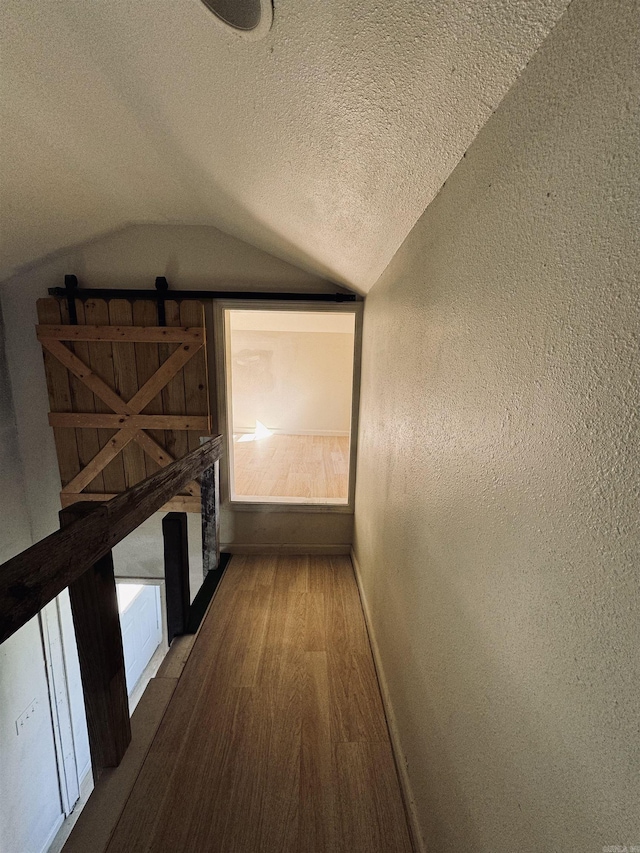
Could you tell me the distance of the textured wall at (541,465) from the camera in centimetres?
36

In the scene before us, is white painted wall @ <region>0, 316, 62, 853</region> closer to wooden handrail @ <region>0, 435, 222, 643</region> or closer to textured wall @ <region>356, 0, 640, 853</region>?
wooden handrail @ <region>0, 435, 222, 643</region>

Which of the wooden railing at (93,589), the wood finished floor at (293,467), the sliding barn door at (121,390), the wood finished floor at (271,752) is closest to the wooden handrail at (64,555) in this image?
the wooden railing at (93,589)

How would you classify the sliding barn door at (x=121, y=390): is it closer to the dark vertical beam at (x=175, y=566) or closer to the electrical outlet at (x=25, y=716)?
the dark vertical beam at (x=175, y=566)

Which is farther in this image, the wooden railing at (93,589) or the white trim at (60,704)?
the white trim at (60,704)

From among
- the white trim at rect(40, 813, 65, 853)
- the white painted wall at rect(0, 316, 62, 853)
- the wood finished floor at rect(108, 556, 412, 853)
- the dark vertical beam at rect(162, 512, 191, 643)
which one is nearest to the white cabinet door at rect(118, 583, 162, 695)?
the white trim at rect(40, 813, 65, 853)

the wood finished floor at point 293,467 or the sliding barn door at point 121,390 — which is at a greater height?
the sliding barn door at point 121,390

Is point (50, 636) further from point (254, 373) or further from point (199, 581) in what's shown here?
point (254, 373)

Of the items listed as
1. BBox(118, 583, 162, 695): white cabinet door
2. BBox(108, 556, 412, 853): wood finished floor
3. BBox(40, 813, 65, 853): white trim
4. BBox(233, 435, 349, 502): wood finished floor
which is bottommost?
BBox(40, 813, 65, 853): white trim

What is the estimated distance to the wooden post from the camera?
982mm

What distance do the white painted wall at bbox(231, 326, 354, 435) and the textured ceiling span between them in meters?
3.97

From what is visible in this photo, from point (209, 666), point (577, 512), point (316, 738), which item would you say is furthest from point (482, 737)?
point (209, 666)

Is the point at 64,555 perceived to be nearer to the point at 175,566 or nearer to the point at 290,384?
the point at 175,566

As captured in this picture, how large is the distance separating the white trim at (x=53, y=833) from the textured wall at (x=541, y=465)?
4.08 metres

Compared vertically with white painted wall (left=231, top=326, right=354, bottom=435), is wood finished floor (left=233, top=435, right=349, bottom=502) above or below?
below
